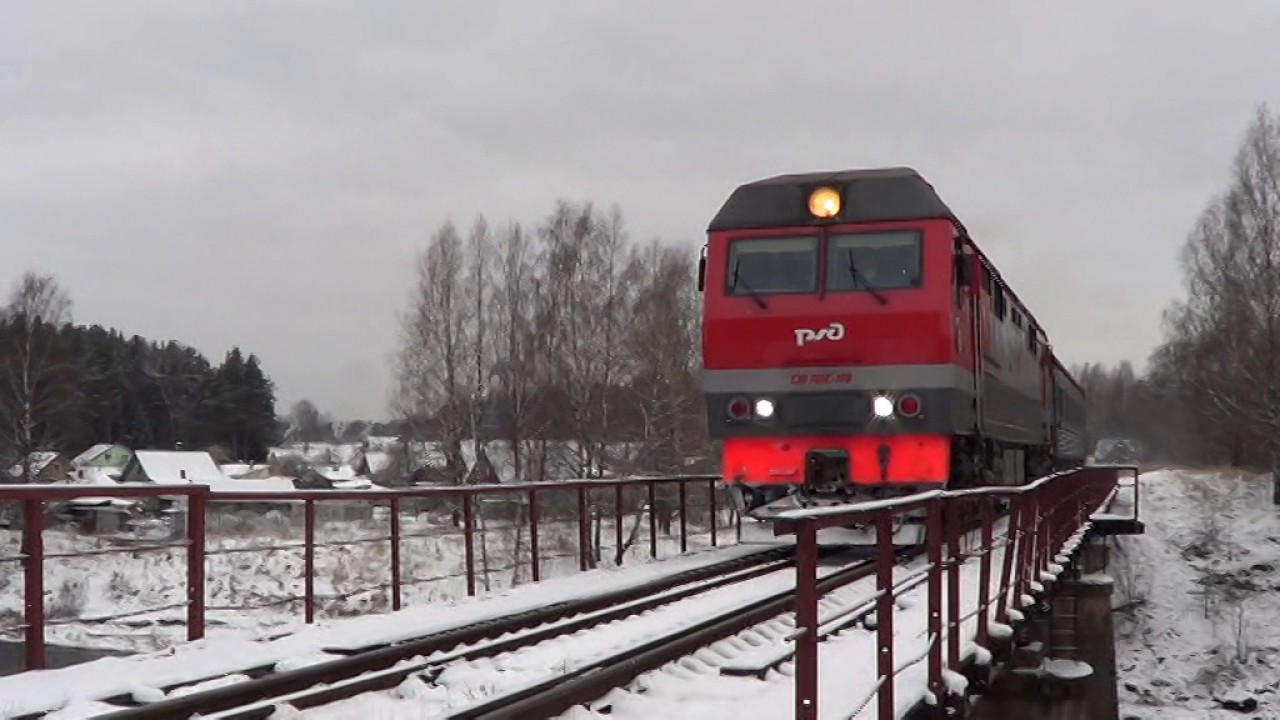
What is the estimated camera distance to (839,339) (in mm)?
12422

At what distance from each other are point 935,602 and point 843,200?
6935 millimetres

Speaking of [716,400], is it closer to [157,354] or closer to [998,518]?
[998,518]

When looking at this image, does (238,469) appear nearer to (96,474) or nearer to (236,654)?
(96,474)

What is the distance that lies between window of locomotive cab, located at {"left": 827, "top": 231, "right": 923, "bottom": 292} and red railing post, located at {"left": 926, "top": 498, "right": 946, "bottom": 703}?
6043 millimetres

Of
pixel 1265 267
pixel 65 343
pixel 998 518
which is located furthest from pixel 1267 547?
pixel 65 343

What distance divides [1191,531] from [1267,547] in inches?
93.1

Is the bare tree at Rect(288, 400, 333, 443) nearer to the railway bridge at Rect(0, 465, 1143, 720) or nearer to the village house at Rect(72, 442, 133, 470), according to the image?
the village house at Rect(72, 442, 133, 470)

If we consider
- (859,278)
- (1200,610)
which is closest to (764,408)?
(859,278)

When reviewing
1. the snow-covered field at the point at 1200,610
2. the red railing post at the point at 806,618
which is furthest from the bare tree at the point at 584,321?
the red railing post at the point at 806,618

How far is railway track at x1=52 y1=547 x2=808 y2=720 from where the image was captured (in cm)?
592

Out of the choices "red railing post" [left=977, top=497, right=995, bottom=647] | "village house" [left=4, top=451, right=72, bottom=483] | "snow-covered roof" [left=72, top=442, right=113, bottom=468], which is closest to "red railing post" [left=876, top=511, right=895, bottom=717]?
"red railing post" [left=977, top=497, right=995, bottom=647]

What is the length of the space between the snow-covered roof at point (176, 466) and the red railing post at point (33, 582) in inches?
1972

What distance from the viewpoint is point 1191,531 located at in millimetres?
35000

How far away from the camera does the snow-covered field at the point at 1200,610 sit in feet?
74.2
